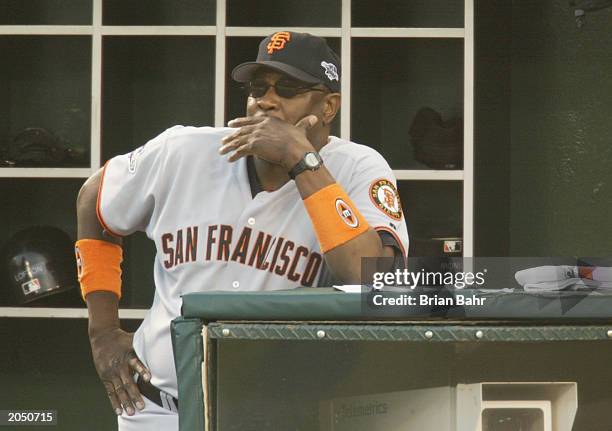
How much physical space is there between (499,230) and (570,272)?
10.1 ft

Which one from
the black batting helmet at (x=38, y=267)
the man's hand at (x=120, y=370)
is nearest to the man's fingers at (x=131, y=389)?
the man's hand at (x=120, y=370)

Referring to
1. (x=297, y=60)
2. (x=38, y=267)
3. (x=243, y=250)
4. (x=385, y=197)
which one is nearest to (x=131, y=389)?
(x=243, y=250)

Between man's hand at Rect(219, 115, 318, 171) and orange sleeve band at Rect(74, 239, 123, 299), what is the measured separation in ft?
1.19

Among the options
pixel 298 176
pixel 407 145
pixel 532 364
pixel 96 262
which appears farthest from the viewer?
pixel 407 145

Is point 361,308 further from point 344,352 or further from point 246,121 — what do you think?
point 246,121

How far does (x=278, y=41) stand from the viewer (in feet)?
6.30

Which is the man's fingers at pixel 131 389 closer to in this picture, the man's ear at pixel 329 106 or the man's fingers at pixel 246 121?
the man's fingers at pixel 246 121

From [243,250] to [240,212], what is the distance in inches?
3.1

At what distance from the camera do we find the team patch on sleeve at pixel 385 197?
1.83 meters

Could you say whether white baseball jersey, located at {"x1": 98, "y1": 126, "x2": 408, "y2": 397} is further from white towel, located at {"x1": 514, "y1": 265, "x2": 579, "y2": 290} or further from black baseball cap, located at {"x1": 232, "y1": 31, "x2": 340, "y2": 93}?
white towel, located at {"x1": 514, "y1": 265, "x2": 579, "y2": 290}

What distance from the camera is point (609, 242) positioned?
14.2ft

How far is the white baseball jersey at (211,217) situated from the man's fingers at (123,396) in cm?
6

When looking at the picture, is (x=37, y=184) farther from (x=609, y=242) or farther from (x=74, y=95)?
(x=609, y=242)

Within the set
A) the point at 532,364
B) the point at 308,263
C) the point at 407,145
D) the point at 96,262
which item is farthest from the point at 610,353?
the point at 407,145
